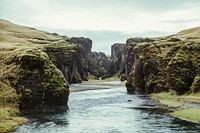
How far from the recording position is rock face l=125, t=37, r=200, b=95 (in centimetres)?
10669

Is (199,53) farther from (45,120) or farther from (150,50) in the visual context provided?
(45,120)

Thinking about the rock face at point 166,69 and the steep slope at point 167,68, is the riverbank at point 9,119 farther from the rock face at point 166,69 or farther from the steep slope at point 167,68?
the steep slope at point 167,68

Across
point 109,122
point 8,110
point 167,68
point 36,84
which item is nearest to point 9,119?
point 8,110

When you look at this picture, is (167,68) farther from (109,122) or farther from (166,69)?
(109,122)

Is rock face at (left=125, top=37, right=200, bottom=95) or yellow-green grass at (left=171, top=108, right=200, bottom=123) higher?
rock face at (left=125, top=37, right=200, bottom=95)

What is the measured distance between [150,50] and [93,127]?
86.3m

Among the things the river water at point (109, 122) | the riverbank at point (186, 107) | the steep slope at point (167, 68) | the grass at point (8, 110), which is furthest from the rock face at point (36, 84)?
the steep slope at point (167, 68)

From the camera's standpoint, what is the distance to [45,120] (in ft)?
206

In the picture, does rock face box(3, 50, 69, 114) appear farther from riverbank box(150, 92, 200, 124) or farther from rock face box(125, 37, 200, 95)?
rock face box(125, 37, 200, 95)

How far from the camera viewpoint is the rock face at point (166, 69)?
107 metres

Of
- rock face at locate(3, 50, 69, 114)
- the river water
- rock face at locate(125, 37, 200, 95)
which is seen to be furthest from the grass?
rock face at locate(125, 37, 200, 95)

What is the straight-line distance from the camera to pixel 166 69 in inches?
4631

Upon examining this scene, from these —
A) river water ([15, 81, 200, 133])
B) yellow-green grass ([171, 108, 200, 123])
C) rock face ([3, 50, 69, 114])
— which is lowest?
river water ([15, 81, 200, 133])

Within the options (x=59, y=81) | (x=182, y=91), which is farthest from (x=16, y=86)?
(x=182, y=91)
